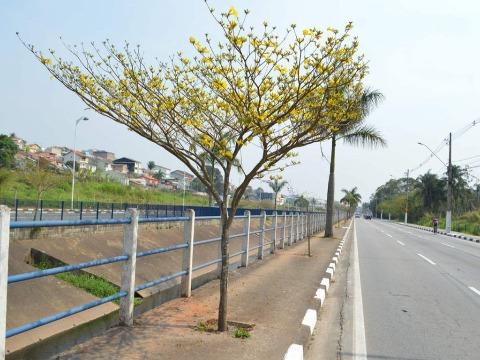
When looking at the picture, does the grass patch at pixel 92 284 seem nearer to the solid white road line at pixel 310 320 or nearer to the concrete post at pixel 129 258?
the concrete post at pixel 129 258

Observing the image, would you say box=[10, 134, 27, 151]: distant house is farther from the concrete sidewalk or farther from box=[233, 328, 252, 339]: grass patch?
box=[233, 328, 252, 339]: grass patch

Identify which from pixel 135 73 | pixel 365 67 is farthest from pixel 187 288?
pixel 365 67

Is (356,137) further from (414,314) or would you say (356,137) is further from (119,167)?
(119,167)

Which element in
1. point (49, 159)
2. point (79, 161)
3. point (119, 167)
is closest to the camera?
point (49, 159)

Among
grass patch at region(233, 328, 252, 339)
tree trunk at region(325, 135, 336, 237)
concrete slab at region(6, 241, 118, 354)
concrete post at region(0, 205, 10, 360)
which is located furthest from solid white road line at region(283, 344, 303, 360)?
tree trunk at region(325, 135, 336, 237)

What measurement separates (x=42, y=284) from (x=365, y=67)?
5467 mm

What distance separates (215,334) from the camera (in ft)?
19.8

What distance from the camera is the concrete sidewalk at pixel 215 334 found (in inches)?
205

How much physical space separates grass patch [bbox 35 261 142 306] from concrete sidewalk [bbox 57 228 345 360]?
4.85ft

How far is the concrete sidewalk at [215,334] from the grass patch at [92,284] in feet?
4.85

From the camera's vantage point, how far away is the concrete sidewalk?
5.21 metres

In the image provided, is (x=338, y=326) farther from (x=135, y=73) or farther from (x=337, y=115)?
(x=135, y=73)

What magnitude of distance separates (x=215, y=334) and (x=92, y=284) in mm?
3652

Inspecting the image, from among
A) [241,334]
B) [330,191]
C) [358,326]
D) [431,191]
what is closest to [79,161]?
[431,191]
